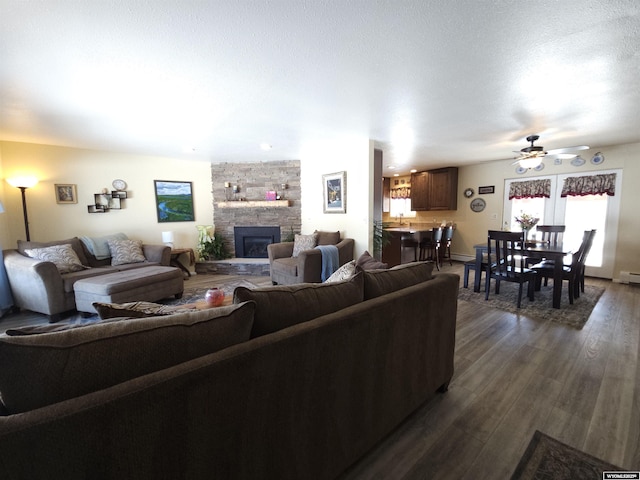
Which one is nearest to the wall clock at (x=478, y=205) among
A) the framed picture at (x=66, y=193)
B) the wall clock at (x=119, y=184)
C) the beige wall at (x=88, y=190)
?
the beige wall at (x=88, y=190)

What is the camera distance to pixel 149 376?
753 mm

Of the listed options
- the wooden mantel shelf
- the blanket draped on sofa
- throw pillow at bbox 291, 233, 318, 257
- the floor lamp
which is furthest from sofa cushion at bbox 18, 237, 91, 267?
the blanket draped on sofa

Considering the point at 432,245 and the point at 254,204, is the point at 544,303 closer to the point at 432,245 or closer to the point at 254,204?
the point at 432,245

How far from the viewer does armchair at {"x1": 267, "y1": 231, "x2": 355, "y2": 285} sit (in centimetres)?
397

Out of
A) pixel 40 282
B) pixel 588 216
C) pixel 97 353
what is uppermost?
pixel 588 216

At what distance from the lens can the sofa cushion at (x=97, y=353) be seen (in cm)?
69

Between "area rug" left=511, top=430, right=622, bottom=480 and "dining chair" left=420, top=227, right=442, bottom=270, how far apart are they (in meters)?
4.68

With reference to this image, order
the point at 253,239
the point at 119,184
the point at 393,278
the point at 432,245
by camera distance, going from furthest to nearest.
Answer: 1. the point at 432,245
2. the point at 253,239
3. the point at 119,184
4. the point at 393,278

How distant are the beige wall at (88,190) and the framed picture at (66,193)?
6 cm

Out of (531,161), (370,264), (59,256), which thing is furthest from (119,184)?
(531,161)

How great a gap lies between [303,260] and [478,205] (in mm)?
4745

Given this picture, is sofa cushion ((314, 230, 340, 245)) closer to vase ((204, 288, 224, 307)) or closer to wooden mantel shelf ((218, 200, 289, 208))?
wooden mantel shelf ((218, 200, 289, 208))

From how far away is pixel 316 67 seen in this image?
2029mm

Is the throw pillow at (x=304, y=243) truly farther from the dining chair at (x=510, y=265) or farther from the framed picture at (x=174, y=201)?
the dining chair at (x=510, y=265)
